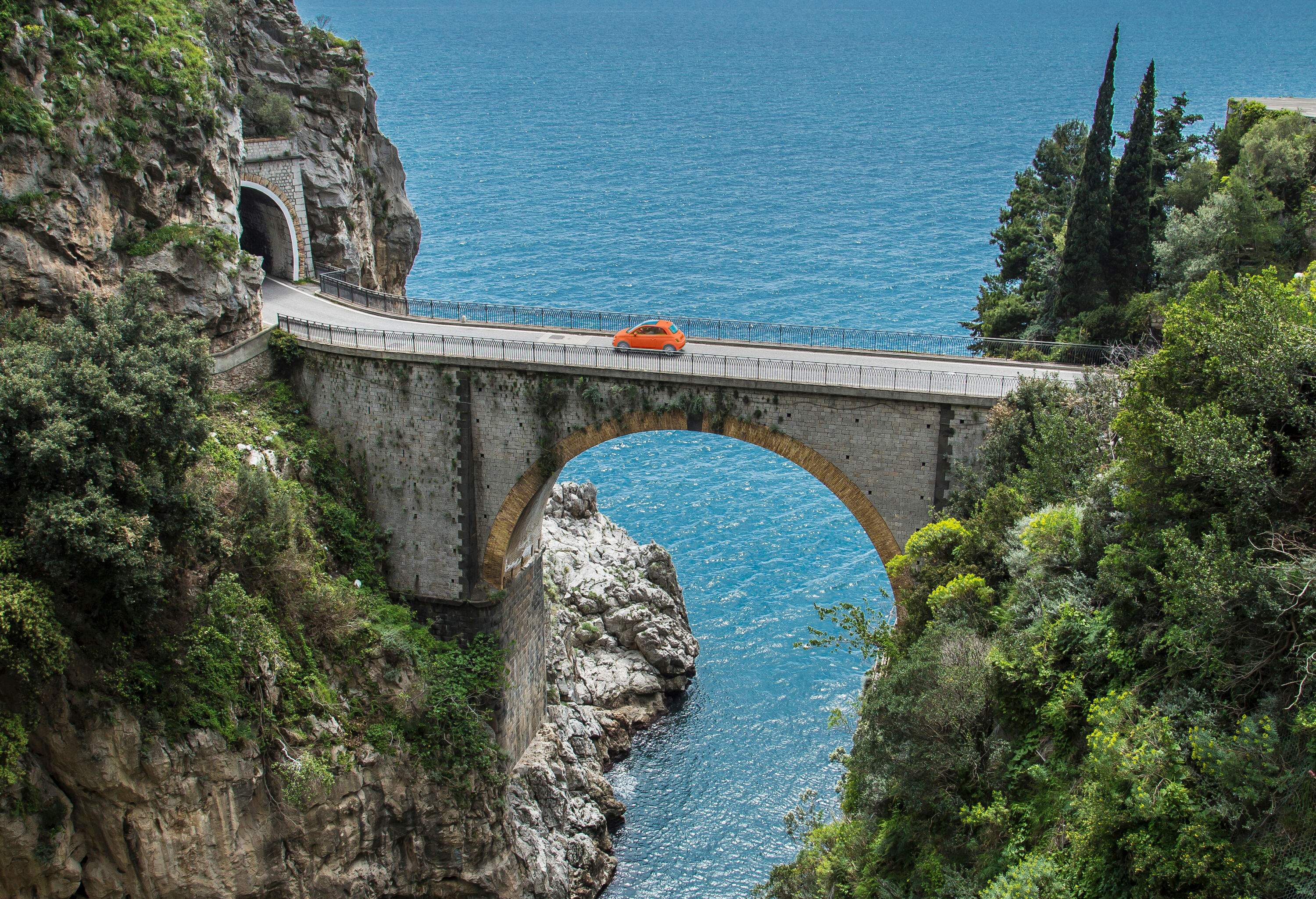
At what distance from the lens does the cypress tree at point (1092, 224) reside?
4556 centimetres

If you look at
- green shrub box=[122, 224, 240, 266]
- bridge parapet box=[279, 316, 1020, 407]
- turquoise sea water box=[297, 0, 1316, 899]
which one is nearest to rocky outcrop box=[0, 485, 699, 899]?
turquoise sea water box=[297, 0, 1316, 899]

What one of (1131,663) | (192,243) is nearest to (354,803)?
(192,243)

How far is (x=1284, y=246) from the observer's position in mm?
40688

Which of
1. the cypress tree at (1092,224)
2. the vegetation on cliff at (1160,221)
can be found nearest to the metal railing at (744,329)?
the vegetation on cliff at (1160,221)

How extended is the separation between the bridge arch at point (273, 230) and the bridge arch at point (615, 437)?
686 inches

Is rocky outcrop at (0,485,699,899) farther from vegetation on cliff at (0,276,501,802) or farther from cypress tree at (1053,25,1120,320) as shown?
cypress tree at (1053,25,1120,320)

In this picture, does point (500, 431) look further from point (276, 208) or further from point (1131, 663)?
point (1131, 663)

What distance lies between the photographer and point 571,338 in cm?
4259

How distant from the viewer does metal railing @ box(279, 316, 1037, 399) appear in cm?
3644

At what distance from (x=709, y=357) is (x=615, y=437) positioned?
4.35 m

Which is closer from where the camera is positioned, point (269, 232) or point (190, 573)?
point (190, 573)

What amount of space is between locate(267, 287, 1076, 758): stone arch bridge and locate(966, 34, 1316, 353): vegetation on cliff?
8.83 m

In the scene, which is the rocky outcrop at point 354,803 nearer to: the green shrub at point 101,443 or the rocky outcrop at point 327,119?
the green shrub at point 101,443

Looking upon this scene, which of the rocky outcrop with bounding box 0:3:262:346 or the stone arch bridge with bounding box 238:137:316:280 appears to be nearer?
the rocky outcrop with bounding box 0:3:262:346
